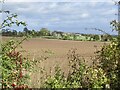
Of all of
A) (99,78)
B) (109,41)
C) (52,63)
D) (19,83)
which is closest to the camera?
(19,83)

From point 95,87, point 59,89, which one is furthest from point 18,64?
point 95,87

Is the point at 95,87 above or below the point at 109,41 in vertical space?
below

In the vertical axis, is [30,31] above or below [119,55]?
above

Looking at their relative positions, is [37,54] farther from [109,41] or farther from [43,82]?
[109,41]

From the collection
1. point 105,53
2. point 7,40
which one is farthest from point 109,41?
point 7,40

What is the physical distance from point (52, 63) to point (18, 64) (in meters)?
2.17

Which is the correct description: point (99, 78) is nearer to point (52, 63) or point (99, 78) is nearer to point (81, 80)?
point (81, 80)

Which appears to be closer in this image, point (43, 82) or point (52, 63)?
point (43, 82)

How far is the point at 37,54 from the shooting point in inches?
265

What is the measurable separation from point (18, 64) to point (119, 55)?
1.68 metres

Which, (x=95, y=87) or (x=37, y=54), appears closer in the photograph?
(x=95, y=87)

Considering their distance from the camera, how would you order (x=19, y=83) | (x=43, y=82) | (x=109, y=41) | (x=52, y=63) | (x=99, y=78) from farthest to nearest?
(x=52, y=63) < (x=109, y=41) < (x=43, y=82) < (x=99, y=78) < (x=19, y=83)

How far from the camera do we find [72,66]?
6559 millimetres

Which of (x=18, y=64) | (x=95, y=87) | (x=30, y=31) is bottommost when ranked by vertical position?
(x=95, y=87)
